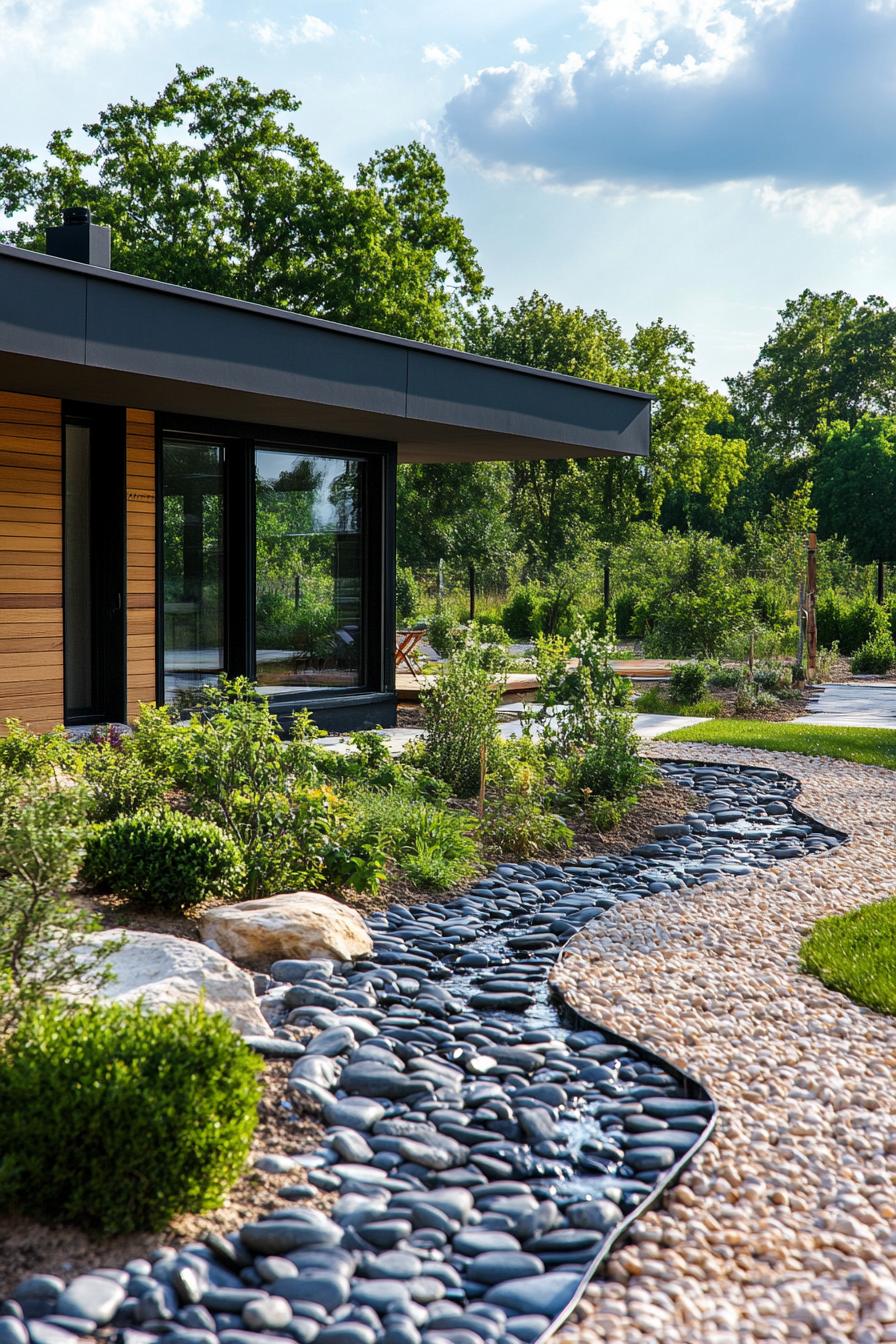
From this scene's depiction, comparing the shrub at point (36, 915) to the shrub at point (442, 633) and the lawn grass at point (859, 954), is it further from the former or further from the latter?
the shrub at point (442, 633)

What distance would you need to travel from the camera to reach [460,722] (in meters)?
7.67

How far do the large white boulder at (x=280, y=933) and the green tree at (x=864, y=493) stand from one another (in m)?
33.2

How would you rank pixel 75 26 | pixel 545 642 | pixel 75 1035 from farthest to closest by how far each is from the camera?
1. pixel 75 26
2. pixel 545 642
3. pixel 75 1035

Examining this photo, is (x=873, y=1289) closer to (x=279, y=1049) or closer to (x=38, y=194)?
(x=279, y=1049)

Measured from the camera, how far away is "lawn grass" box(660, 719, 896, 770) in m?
9.95

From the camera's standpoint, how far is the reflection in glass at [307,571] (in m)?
10.1

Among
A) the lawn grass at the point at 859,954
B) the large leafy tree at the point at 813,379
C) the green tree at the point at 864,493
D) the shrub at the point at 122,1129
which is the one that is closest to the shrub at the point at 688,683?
the lawn grass at the point at 859,954

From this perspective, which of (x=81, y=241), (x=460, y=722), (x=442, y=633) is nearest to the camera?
(x=460, y=722)

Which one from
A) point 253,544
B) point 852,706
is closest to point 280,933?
point 253,544

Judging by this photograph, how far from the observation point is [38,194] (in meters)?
25.0

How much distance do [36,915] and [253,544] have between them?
6.86 m

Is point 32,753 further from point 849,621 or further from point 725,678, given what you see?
point 849,621

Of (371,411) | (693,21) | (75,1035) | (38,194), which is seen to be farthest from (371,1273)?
(38,194)

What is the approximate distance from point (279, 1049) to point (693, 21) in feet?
30.1
